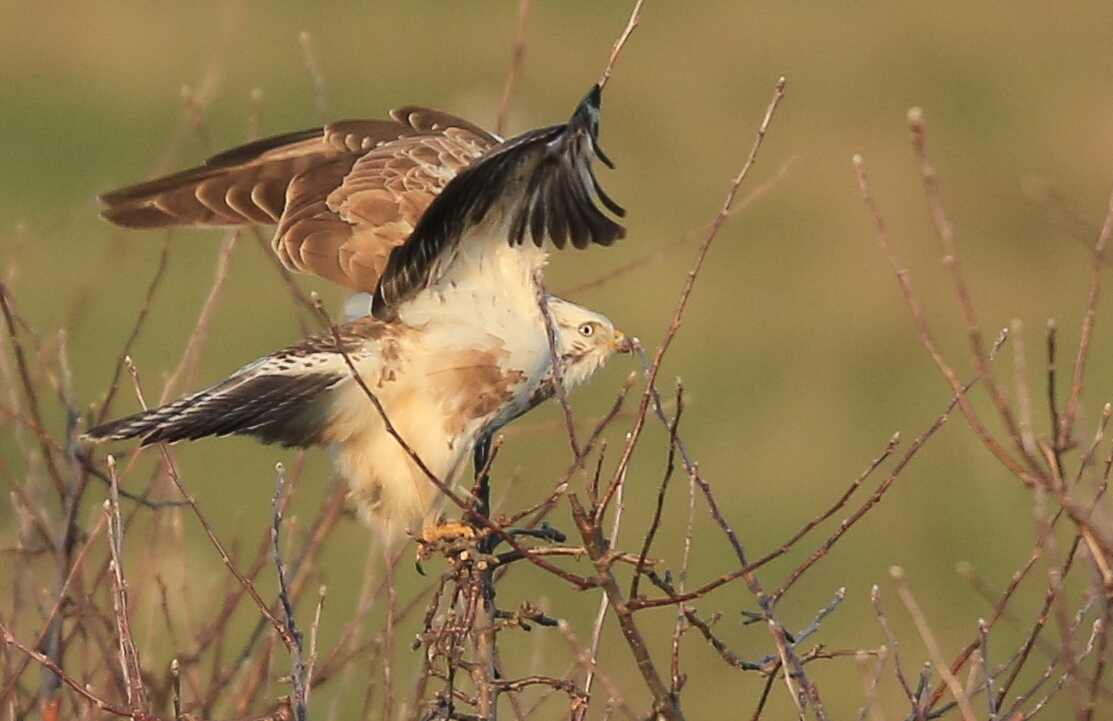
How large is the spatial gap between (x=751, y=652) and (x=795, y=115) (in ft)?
21.6

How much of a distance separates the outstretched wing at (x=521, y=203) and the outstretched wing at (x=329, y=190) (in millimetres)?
337

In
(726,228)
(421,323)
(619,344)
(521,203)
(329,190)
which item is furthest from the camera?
(726,228)

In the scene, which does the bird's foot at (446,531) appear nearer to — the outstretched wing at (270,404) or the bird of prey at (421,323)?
the bird of prey at (421,323)

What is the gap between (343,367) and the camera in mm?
4203

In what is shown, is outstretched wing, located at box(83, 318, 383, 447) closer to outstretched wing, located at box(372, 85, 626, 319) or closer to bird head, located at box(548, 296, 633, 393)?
outstretched wing, located at box(372, 85, 626, 319)

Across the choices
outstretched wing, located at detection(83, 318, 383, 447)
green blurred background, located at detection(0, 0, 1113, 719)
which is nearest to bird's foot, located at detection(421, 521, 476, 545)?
outstretched wing, located at detection(83, 318, 383, 447)

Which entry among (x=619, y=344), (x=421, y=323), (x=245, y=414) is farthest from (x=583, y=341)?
(x=245, y=414)

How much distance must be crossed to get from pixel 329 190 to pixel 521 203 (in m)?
0.88

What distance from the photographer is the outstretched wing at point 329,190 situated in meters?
4.64

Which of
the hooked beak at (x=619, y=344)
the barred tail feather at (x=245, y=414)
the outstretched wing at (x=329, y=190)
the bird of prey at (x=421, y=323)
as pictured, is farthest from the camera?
the outstretched wing at (x=329, y=190)

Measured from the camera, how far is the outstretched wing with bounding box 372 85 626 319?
3785 mm

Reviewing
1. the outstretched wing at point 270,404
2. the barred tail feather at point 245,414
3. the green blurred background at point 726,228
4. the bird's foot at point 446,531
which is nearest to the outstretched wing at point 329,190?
the outstretched wing at point 270,404

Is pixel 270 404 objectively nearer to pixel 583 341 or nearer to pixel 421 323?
pixel 421 323

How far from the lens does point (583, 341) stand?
14.8ft
